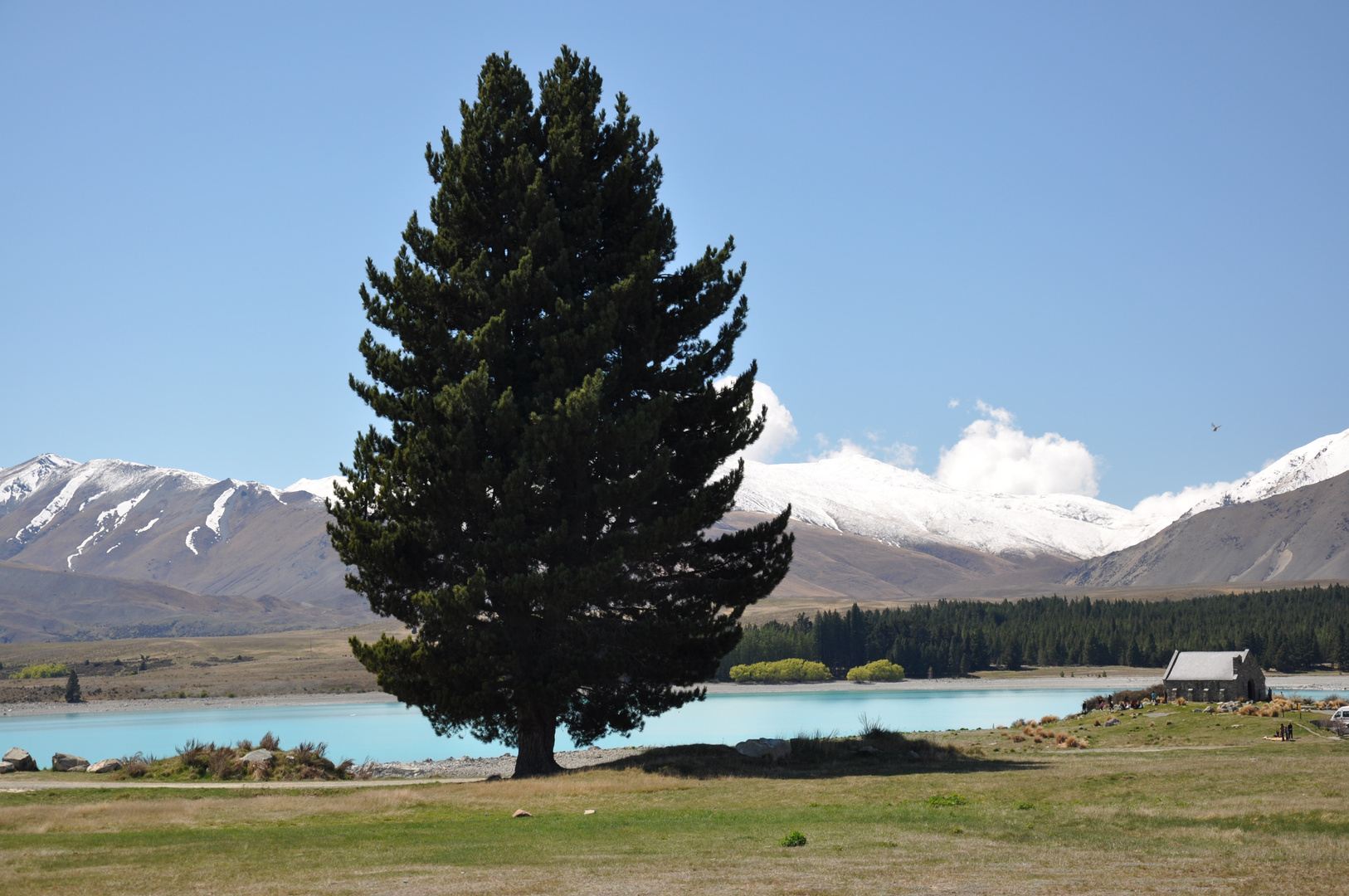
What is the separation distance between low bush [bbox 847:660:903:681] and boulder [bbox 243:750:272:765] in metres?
137

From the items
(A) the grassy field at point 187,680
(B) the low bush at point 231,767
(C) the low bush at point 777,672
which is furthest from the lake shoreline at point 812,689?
(B) the low bush at point 231,767

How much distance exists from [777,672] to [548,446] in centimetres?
13811

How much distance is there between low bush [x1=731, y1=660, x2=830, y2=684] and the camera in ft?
524

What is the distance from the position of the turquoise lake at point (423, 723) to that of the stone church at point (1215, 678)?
18.3 meters

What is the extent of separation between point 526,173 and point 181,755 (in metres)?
20.8

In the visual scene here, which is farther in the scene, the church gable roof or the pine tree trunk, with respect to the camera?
the church gable roof

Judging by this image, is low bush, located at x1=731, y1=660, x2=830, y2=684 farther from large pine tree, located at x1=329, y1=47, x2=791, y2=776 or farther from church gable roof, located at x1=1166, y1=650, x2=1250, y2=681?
large pine tree, located at x1=329, y1=47, x2=791, y2=776

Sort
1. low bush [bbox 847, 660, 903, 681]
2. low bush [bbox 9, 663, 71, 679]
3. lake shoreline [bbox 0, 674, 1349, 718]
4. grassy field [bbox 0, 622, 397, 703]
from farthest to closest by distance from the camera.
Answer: low bush [bbox 9, 663, 71, 679] → low bush [bbox 847, 660, 903, 681] → grassy field [bbox 0, 622, 397, 703] → lake shoreline [bbox 0, 674, 1349, 718]

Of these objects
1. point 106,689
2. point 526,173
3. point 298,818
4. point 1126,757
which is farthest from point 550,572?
point 106,689

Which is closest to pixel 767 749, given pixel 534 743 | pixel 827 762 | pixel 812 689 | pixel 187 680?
pixel 827 762

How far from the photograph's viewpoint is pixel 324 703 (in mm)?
130000

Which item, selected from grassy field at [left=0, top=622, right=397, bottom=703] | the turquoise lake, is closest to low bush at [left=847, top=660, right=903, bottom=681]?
the turquoise lake

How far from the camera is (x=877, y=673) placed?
162500 mm

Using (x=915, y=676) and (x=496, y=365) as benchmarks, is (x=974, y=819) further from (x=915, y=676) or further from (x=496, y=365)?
(x=915, y=676)
